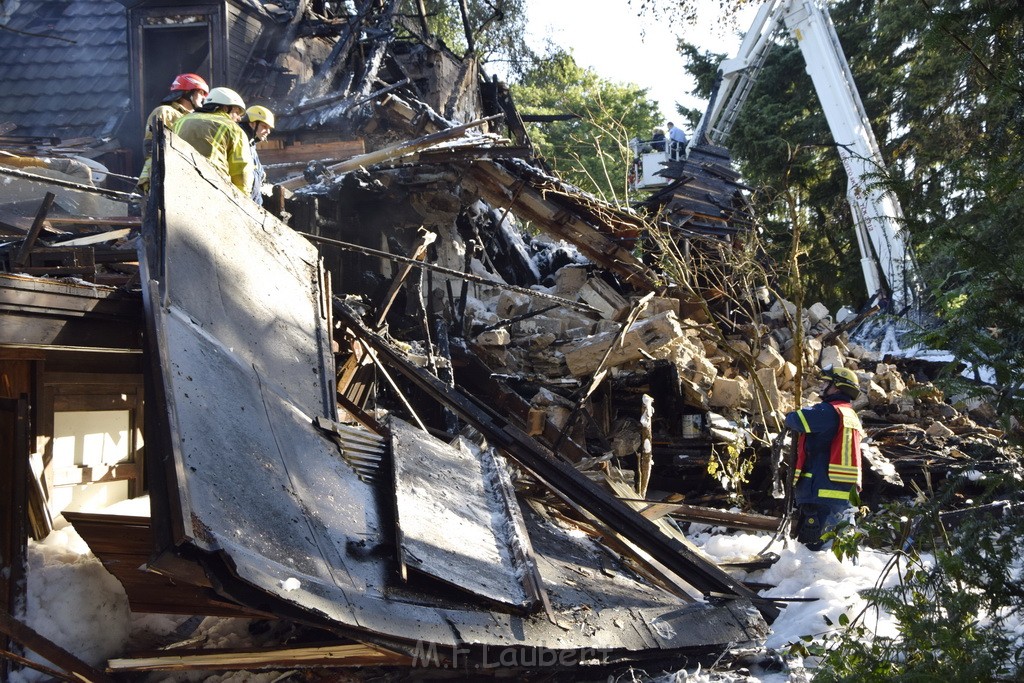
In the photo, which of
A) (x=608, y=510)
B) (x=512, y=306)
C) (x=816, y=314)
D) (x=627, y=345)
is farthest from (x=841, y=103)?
(x=608, y=510)

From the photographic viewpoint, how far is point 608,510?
501cm

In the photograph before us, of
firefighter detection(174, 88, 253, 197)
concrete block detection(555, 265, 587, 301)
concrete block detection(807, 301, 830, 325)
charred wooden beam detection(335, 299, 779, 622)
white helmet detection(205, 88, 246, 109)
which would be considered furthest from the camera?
concrete block detection(807, 301, 830, 325)

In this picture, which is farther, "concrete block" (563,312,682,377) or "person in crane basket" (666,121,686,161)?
"person in crane basket" (666,121,686,161)

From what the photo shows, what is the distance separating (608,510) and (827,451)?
7.32 feet

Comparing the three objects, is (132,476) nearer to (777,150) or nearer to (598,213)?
(598,213)

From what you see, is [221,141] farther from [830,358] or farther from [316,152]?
[830,358]

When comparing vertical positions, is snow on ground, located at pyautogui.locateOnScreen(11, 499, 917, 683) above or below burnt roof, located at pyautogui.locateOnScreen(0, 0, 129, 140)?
below

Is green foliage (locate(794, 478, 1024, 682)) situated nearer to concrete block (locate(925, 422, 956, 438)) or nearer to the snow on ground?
the snow on ground

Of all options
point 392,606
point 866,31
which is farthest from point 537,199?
point 866,31

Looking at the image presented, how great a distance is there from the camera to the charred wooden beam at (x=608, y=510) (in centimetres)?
492

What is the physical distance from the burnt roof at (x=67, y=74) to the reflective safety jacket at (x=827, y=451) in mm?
9172

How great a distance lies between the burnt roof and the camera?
11078 mm

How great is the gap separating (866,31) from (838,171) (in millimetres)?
3390

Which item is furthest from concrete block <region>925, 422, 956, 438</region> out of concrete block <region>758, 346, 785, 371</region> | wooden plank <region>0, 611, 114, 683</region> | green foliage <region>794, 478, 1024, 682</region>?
wooden plank <region>0, 611, 114, 683</region>
